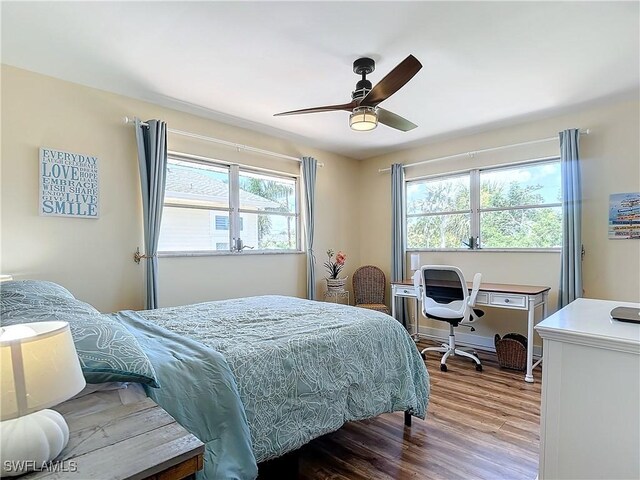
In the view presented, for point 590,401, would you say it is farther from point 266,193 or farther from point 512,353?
point 266,193

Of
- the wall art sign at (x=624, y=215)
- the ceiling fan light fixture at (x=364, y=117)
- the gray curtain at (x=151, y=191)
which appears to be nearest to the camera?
the ceiling fan light fixture at (x=364, y=117)

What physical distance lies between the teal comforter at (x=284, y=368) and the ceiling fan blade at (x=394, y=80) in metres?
1.46

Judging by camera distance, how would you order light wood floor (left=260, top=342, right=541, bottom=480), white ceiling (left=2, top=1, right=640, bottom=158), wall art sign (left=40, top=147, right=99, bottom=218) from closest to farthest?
1. light wood floor (left=260, top=342, right=541, bottom=480)
2. white ceiling (left=2, top=1, right=640, bottom=158)
3. wall art sign (left=40, top=147, right=99, bottom=218)

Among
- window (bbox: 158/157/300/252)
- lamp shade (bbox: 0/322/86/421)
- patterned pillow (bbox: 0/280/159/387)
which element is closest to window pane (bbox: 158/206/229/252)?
window (bbox: 158/157/300/252)

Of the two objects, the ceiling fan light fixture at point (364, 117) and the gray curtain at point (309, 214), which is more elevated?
the ceiling fan light fixture at point (364, 117)

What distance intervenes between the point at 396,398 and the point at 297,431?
76 centimetres

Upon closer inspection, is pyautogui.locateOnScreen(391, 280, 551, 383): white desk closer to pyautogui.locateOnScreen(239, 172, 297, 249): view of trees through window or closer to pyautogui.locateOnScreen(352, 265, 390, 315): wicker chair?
pyautogui.locateOnScreen(352, 265, 390, 315): wicker chair

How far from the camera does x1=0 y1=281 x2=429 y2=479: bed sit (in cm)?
124

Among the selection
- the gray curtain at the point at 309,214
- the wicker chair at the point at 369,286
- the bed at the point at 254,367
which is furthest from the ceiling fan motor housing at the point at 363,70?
the wicker chair at the point at 369,286

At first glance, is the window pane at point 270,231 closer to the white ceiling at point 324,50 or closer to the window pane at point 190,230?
the window pane at point 190,230

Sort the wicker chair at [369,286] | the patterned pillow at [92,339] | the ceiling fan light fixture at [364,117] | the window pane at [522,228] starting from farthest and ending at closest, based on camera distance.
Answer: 1. the wicker chair at [369,286]
2. the window pane at [522,228]
3. the ceiling fan light fixture at [364,117]
4. the patterned pillow at [92,339]

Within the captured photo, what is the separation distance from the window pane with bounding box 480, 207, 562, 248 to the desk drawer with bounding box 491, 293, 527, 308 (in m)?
0.83

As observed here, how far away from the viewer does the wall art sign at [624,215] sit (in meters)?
3.08

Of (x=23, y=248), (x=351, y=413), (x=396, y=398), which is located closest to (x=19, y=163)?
(x=23, y=248)
